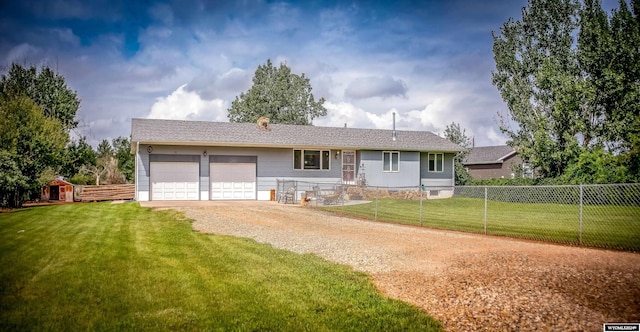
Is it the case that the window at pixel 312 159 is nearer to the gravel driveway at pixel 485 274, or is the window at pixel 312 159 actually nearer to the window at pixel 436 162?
the window at pixel 436 162

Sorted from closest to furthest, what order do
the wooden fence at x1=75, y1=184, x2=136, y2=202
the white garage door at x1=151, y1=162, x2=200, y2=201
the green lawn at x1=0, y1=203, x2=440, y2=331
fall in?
1. the green lawn at x1=0, y1=203, x2=440, y2=331
2. the white garage door at x1=151, y1=162, x2=200, y2=201
3. the wooden fence at x1=75, y1=184, x2=136, y2=202

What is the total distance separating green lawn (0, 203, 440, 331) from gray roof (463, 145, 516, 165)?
45537 millimetres

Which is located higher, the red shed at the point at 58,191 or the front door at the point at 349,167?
the front door at the point at 349,167

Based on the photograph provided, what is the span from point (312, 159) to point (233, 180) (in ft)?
16.5

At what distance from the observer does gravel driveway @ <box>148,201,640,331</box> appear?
5137 millimetres

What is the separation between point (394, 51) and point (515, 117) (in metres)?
15.6

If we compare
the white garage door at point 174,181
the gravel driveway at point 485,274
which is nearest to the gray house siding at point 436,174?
the white garage door at point 174,181

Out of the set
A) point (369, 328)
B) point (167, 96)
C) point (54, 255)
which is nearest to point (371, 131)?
point (167, 96)

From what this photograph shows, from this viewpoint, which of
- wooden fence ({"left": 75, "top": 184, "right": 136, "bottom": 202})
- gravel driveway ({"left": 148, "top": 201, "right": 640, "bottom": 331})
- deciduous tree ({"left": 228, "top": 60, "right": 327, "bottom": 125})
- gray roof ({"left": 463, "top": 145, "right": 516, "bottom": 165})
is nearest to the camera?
gravel driveway ({"left": 148, "top": 201, "right": 640, "bottom": 331})

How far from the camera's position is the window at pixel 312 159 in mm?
26094

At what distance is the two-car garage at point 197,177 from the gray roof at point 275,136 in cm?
113

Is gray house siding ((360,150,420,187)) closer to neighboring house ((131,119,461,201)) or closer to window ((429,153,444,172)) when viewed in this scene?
neighboring house ((131,119,461,201))

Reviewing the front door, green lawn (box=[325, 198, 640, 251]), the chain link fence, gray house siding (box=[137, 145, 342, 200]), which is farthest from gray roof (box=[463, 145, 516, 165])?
gray house siding (box=[137, 145, 342, 200])

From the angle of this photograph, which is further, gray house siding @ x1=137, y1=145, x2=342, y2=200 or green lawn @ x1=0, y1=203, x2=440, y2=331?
gray house siding @ x1=137, y1=145, x2=342, y2=200
